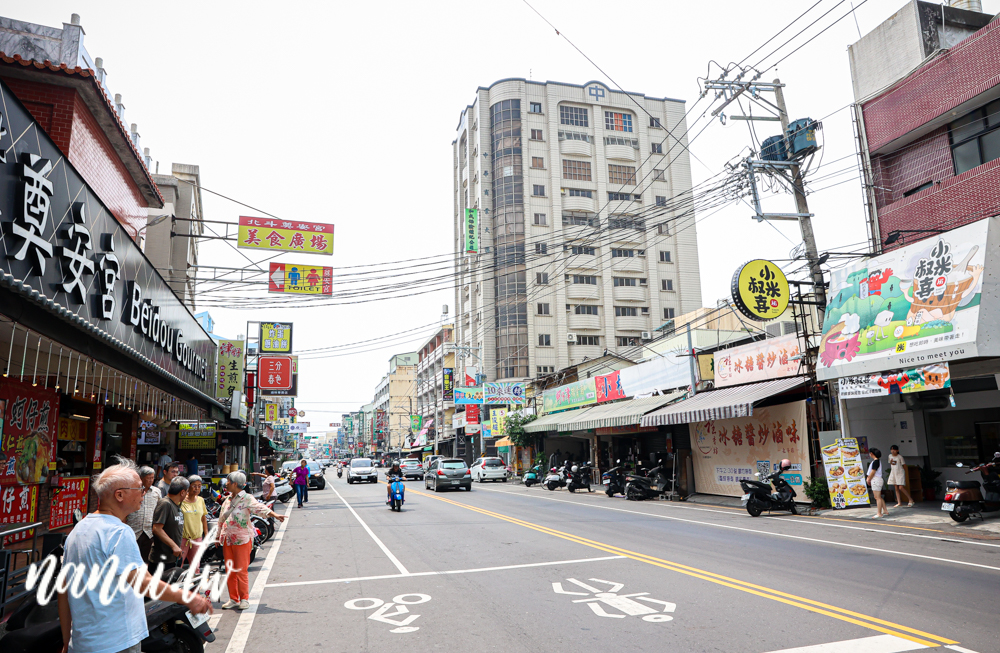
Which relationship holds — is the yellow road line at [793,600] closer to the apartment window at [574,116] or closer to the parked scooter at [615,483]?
the parked scooter at [615,483]

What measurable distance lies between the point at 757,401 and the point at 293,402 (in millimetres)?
87452

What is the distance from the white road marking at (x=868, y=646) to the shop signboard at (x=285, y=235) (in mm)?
14651

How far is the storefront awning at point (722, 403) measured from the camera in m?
18.8

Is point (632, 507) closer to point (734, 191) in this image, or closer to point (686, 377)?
point (686, 377)

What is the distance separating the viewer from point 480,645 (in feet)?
19.0

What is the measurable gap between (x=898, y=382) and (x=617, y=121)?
193ft

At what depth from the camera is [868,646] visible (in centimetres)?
537

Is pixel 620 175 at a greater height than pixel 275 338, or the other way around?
pixel 620 175

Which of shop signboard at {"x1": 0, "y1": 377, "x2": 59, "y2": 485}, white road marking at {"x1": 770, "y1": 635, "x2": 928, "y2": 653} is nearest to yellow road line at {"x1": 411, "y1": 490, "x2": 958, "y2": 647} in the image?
white road marking at {"x1": 770, "y1": 635, "x2": 928, "y2": 653}

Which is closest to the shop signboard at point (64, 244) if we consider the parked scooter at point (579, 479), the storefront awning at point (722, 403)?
the storefront awning at point (722, 403)

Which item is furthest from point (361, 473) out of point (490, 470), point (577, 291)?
point (577, 291)

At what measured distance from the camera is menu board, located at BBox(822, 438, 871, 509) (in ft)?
54.1

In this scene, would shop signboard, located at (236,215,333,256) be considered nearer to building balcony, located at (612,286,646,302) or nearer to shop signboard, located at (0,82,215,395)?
shop signboard, located at (0,82,215,395)

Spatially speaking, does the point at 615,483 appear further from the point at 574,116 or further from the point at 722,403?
the point at 574,116
